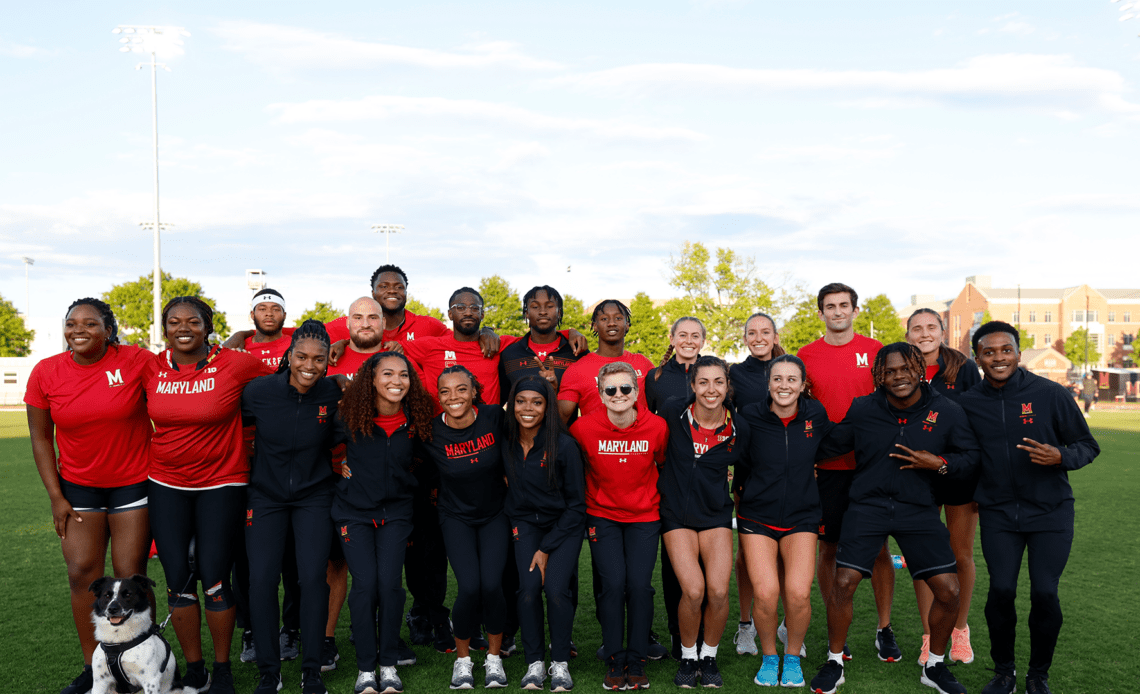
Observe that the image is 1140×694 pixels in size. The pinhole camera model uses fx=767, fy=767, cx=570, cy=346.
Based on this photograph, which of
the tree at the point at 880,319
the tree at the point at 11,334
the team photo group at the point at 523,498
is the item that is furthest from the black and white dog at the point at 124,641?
the tree at the point at 11,334

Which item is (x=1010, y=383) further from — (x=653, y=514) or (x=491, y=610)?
(x=491, y=610)

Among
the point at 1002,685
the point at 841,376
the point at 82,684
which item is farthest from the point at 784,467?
the point at 82,684

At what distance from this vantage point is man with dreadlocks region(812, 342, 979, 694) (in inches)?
183

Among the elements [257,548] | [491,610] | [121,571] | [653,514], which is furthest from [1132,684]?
[121,571]

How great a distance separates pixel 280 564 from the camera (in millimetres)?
4656

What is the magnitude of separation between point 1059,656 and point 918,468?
75.6 inches

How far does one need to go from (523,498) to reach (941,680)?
2.77 metres

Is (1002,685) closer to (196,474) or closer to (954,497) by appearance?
(954,497)

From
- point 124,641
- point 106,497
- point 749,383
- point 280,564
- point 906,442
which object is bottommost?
point 124,641

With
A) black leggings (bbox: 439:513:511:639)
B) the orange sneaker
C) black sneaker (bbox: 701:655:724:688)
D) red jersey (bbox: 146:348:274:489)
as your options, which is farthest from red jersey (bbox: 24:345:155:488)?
the orange sneaker

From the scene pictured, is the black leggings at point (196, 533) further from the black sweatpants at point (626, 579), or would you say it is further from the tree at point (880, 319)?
the tree at point (880, 319)

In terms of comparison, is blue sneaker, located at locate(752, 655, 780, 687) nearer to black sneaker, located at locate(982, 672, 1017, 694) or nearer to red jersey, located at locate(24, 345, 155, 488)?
black sneaker, located at locate(982, 672, 1017, 694)

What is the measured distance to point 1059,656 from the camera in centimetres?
524

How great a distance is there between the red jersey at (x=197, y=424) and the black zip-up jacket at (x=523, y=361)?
1.91 m
